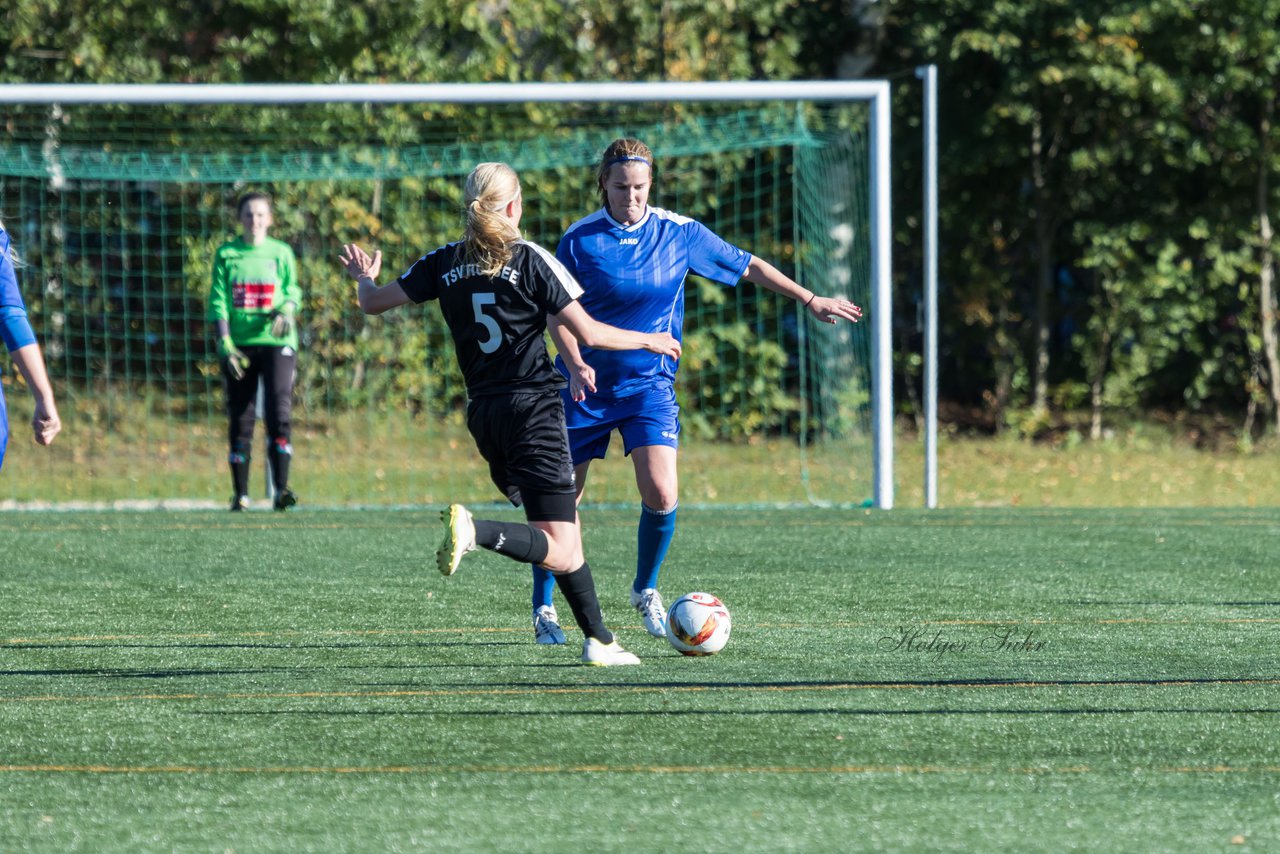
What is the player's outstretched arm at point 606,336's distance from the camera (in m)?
5.22

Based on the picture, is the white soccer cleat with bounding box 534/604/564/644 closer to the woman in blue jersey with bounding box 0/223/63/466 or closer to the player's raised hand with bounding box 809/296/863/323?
the player's raised hand with bounding box 809/296/863/323

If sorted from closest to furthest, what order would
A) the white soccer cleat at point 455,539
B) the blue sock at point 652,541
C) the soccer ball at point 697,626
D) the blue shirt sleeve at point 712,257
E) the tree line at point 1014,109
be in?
the white soccer cleat at point 455,539 → the soccer ball at point 697,626 → the blue sock at point 652,541 → the blue shirt sleeve at point 712,257 → the tree line at point 1014,109

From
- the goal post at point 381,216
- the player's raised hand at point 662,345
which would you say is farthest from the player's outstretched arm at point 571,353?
the goal post at point 381,216

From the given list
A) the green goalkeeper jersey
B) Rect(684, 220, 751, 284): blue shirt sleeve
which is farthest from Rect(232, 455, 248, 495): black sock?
Rect(684, 220, 751, 284): blue shirt sleeve

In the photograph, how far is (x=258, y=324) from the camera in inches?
408

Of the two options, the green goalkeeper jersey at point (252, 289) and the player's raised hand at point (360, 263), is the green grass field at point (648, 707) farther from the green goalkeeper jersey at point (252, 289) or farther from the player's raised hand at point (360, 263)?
the green goalkeeper jersey at point (252, 289)

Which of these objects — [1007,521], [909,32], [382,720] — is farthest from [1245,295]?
[382,720]

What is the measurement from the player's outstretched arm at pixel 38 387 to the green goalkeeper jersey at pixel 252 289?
17.8 ft

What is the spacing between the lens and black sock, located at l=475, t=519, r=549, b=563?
5.14m

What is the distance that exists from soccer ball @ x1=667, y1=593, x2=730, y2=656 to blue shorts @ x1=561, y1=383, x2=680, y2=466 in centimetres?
70

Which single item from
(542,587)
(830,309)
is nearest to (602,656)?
(542,587)

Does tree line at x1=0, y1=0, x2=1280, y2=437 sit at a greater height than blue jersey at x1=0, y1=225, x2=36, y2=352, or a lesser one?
greater

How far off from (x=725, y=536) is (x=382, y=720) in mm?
4984

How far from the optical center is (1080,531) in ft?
31.8
